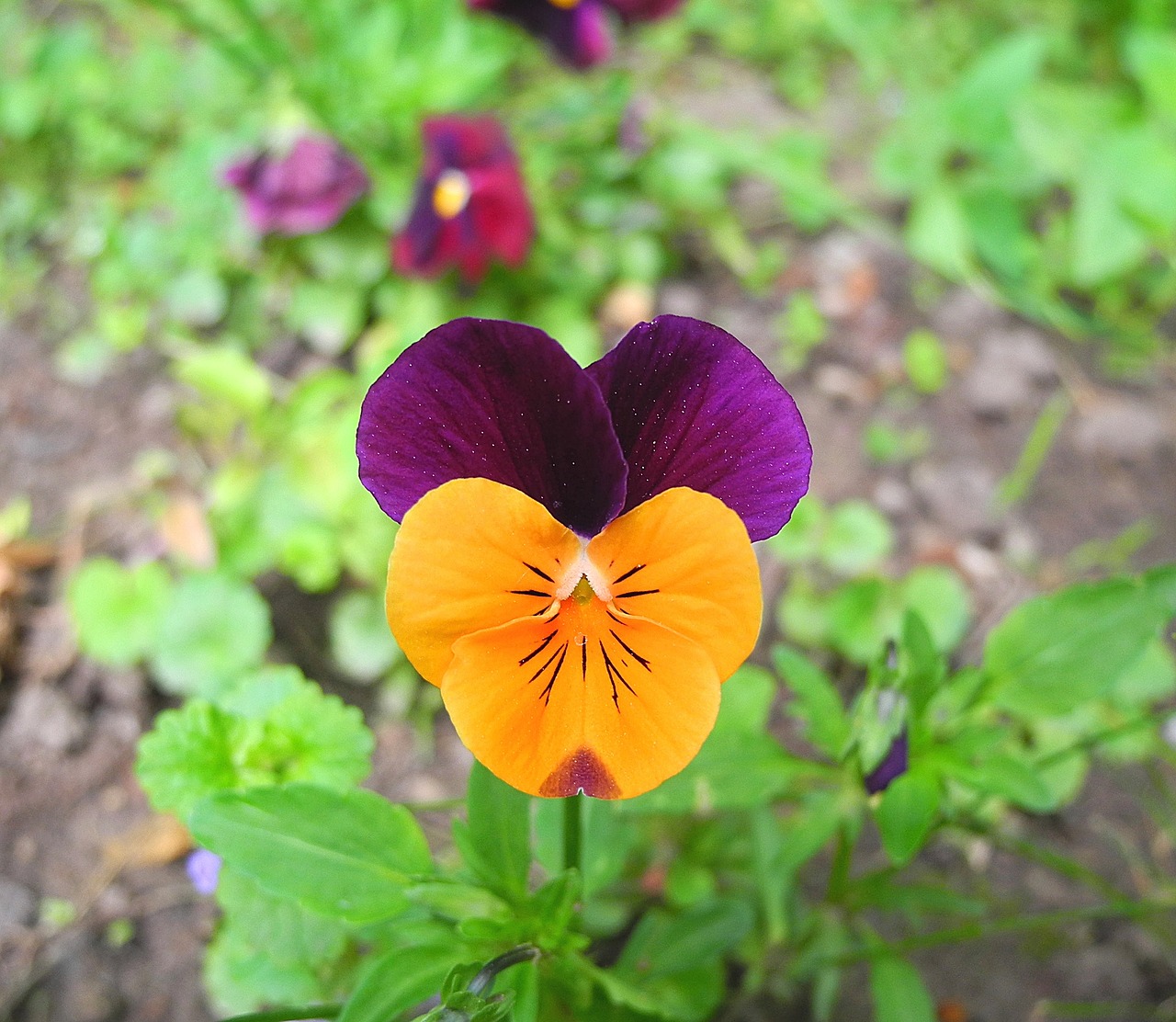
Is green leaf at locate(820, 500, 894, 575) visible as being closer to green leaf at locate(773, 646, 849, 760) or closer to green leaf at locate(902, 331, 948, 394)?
green leaf at locate(902, 331, 948, 394)

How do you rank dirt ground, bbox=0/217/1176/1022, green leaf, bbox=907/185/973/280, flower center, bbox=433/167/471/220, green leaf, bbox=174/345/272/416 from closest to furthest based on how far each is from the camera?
1. dirt ground, bbox=0/217/1176/1022
2. green leaf, bbox=174/345/272/416
3. flower center, bbox=433/167/471/220
4. green leaf, bbox=907/185/973/280

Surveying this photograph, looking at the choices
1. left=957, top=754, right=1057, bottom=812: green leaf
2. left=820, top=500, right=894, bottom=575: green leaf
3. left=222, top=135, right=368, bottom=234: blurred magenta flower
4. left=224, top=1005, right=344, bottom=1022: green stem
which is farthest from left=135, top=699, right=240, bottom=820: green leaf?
left=222, top=135, right=368, bottom=234: blurred magenta flower

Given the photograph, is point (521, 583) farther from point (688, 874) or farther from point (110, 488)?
point (110, 488)

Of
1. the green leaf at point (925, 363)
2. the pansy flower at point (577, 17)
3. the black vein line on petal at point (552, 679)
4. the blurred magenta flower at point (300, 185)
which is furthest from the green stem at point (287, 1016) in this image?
the pansy flower at point (577, 17)

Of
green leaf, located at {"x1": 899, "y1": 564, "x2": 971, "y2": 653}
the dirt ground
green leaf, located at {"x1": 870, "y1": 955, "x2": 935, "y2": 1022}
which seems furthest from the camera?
green leaf, located at {"x1": 899, "y1": 564, "x2": 971, "y2": 653}

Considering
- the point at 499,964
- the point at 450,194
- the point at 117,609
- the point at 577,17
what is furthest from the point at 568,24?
the point at 499,964

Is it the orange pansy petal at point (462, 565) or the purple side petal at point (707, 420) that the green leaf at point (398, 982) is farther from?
the purple side petal at point (707, 420)

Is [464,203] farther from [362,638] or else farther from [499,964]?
[499,964]
